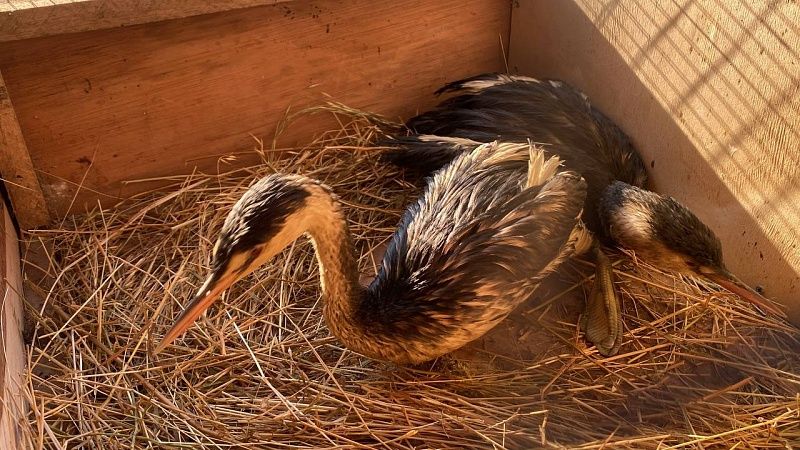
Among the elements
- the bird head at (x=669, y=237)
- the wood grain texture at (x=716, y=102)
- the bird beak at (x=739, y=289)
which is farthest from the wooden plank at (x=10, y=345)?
the wood grain texture at (x=716, y=102)

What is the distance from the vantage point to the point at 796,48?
81.7 inches

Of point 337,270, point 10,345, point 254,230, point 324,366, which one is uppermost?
point 254,230

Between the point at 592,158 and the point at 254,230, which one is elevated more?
the point at 592,158

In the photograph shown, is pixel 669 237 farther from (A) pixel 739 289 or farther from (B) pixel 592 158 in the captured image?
(B) pixel 592 158

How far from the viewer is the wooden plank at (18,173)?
2340 mm

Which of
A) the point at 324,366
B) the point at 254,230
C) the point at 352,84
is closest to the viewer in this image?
the point at 254,230

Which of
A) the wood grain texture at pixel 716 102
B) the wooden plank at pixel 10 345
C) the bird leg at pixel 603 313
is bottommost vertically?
the wooden plank at pixel 10 345

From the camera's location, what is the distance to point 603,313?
7.77 ft

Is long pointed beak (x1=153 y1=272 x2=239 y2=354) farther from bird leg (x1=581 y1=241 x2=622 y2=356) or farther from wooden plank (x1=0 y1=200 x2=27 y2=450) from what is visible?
bird leg (x1=581 y1=241 x2=622 y2=356)

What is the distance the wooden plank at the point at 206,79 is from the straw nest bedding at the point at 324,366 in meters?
0.15

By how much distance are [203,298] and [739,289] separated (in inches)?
58.0

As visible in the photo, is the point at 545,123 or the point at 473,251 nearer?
the point at 473,251

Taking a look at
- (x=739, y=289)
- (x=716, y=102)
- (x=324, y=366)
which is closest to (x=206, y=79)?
(x=324, y=366)

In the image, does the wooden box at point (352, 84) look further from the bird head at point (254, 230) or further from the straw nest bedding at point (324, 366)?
the bird head at point (254, 230)
